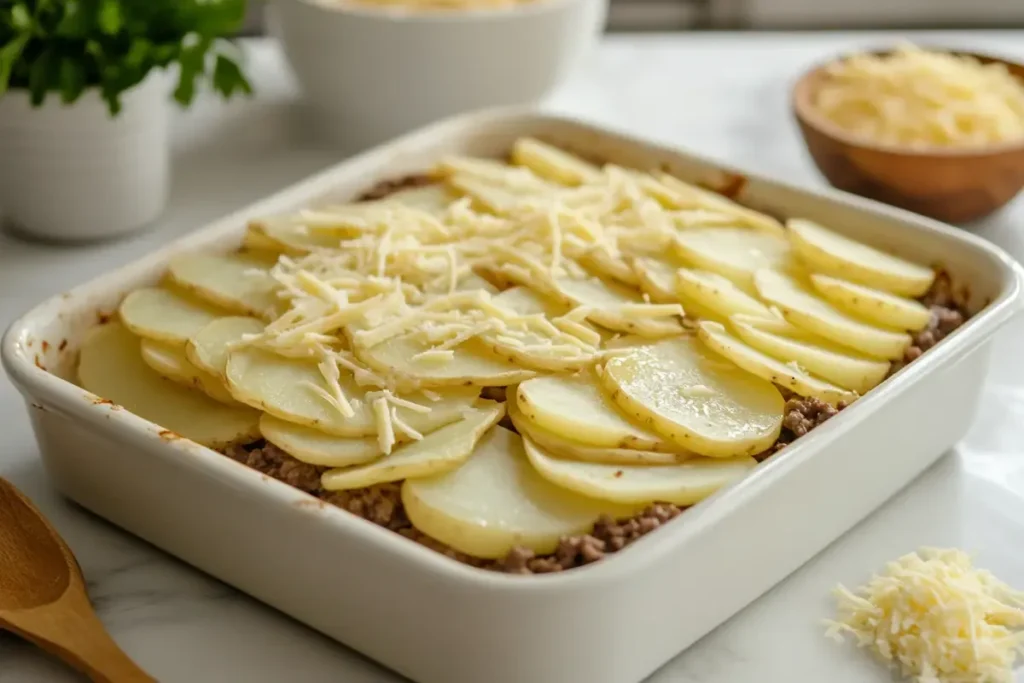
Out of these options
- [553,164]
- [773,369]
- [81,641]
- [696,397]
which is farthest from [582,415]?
[553,164]

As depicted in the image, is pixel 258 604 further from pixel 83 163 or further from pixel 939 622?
pixel 83 163

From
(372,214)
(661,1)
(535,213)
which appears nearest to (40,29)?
(372,214)

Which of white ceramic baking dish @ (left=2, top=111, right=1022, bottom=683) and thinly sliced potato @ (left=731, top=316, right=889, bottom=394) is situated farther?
thinly sliced potato @ (left=731, top=316, right=889, bottom=394)

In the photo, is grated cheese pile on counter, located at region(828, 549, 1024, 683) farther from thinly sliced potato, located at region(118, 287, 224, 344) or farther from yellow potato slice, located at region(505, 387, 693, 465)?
thinly sliced potato, located at region(118, 287, 224, 344)

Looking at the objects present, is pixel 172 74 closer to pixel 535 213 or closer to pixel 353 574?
pixel 535 213

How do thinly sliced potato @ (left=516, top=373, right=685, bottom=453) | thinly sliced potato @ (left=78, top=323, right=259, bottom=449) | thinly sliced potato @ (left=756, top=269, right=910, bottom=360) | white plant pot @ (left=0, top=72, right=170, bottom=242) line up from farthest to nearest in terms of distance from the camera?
white plant pot @ (left=0, top=72, right=170, bottom=242) < thinly sliced potato @ (left=756, top=269, right=910, bottom=360) < thinly sliced potato @ (left=78, top=323, right=259, bottom=449) < thinly sliced potato @ (left=516, top=373, right=685, bottom=453)

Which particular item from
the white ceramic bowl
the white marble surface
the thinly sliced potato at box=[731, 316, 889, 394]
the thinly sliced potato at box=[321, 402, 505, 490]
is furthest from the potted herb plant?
the thinly sliced potato at box=[731, 316, 889, 394]

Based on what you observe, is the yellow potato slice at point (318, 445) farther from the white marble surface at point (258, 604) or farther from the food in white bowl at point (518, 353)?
the white marble surface at point (258, 604)
